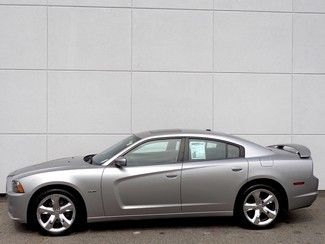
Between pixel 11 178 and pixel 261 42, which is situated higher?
pixel 261 42

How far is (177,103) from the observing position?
9406 millimetres

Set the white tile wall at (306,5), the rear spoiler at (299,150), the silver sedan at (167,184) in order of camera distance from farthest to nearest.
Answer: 1. the white tile wall at (306,5)
2. the rear spoiler at (299,150)
3. the silver sedan at (167,184)

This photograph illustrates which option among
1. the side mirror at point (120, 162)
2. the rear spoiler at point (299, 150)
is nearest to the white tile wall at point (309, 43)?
the rear spoiler at point (299, 150)

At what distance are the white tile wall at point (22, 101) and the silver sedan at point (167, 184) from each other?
2.56 metres

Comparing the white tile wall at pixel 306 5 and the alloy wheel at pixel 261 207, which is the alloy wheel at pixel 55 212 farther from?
the white tile wall at pixel 306 5

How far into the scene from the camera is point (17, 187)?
638cm

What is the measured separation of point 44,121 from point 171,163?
3758 millimetres

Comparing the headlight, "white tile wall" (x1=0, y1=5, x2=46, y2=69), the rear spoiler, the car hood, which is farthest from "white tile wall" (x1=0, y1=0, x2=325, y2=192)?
the headlight

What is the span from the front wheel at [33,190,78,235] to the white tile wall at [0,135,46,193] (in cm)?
303

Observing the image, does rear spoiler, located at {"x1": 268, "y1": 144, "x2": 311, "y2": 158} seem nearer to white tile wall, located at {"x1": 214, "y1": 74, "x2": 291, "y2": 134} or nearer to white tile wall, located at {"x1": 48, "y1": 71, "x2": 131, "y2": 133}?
white tile wall, located at {"x1": 214, "y1": 74, "x2": 291, "y2": 134}

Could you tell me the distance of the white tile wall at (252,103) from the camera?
9.49m

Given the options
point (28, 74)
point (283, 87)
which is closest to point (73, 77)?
point (28, 74)

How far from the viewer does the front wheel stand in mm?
6312

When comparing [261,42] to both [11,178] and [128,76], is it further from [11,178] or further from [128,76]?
[11,178]
